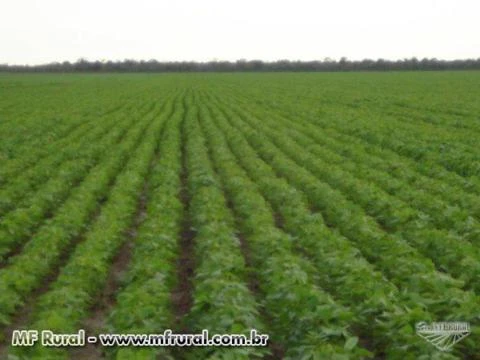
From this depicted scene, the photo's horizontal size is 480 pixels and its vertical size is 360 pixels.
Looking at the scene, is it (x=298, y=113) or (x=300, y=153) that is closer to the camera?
(x=300, y=153)

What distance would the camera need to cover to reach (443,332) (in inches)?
253

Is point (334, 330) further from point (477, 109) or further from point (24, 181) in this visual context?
point (477, 109)

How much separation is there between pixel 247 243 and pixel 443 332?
4.95m

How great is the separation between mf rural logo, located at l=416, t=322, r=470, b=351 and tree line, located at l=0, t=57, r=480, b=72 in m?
135

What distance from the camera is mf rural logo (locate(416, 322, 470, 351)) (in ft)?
20.5

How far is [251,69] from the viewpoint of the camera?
538 ft

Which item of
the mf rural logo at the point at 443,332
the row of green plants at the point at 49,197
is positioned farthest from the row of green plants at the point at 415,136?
the row of green plants at the point at 49,197

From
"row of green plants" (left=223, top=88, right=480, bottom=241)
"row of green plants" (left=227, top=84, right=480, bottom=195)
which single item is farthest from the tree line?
"row of green plants" (left=223, top=88, right=480, bottom=241)

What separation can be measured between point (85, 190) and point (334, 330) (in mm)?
9168

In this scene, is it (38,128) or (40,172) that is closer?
(40,172)

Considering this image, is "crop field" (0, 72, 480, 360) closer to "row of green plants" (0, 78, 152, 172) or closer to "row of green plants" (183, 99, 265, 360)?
"row of green plants" (183, 99, 265, 360)

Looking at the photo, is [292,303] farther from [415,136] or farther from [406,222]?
[415,136]

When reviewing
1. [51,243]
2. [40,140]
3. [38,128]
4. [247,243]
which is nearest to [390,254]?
[247,243]

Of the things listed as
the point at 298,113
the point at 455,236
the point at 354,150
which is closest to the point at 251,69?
the point at 298,113
